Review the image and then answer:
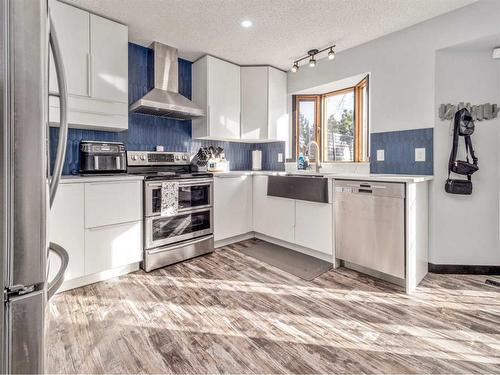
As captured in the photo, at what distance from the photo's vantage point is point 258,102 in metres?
3.70

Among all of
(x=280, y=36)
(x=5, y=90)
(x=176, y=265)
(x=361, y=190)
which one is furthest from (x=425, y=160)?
(x=5, y=90)

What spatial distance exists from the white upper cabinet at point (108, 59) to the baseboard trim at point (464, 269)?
3.36 meters

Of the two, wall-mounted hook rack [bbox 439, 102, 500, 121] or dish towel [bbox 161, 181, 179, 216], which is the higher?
wall-mounted hook rack [bbox 439, 102, 500, 121]

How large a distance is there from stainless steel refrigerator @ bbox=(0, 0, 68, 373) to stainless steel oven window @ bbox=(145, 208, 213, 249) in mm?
1970

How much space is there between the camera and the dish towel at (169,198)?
2.65m

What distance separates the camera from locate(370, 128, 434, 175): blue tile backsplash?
2.56 m

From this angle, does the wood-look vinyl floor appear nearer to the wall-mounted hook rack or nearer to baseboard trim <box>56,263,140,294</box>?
baseboard trim <box>56,263,140,294</box>

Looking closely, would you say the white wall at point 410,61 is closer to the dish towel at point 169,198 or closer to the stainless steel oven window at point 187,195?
the stainless steel oven window at point 187,195

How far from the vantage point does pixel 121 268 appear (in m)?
2.50

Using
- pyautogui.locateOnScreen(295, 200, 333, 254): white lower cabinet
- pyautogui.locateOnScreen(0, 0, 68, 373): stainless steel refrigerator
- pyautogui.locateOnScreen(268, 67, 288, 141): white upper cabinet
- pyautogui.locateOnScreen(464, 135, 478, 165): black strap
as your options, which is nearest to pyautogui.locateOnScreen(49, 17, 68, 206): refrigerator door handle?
pyautogui.locateOnScreen(0, 0, 68, 373): stainless steel refrigerator

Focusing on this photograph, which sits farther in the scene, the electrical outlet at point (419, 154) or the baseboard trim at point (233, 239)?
the baseboard trim at point (233, 239)

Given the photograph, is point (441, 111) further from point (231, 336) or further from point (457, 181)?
point (231, 336)

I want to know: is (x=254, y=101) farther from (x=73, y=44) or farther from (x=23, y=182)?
(x=23, y=182)

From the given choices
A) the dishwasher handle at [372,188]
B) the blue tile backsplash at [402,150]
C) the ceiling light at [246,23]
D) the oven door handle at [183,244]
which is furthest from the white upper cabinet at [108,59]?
the blue tile backsplash at [402,150]
